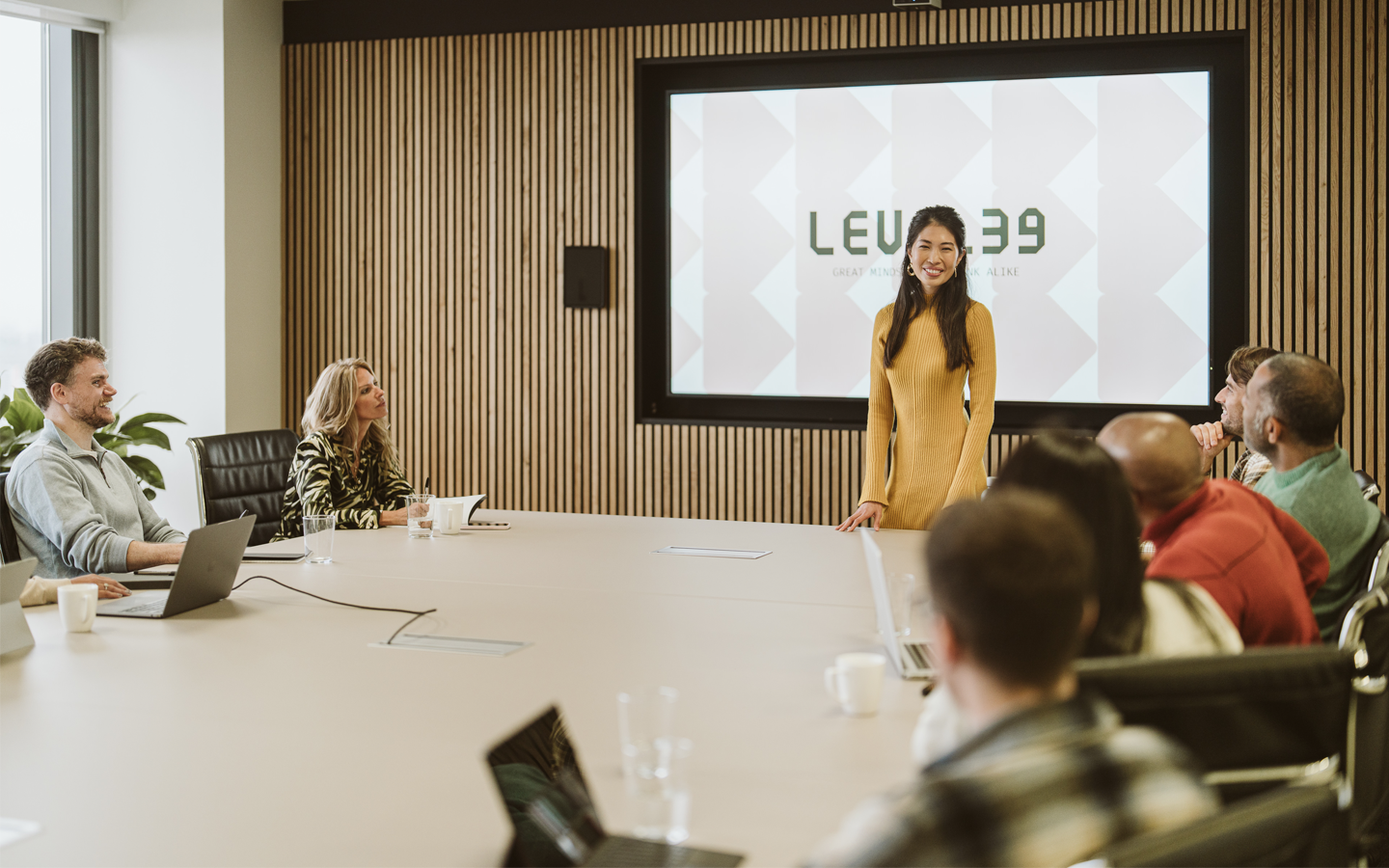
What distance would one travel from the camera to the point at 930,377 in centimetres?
430

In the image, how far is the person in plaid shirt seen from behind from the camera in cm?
106

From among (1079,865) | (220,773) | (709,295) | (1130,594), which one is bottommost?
(220,773)

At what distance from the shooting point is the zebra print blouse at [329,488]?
171 inches

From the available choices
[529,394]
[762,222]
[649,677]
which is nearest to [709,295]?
[762,222]

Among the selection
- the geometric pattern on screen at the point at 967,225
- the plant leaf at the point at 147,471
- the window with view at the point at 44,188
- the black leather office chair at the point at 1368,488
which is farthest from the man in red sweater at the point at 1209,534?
the window with view at the point at 44,188

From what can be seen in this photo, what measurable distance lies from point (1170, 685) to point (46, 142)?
728cm

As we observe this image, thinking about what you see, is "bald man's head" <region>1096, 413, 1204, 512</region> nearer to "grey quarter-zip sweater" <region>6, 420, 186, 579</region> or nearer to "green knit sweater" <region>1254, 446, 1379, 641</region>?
"green knit sweater" <region>1254, 446, 1379, 641</region>

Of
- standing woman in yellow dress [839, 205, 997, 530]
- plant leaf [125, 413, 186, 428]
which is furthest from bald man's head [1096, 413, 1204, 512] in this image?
plant leaf [125, 413, 186, 428]

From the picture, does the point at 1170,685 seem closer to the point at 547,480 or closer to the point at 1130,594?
the point at 1130,594

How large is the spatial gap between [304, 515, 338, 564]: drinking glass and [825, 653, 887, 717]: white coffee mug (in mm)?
1957

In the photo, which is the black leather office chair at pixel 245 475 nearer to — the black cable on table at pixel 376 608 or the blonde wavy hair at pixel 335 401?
the blonde wavy hair at pixel 335 401

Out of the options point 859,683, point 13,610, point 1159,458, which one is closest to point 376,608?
point 13,610

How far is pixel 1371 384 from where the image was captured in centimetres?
593

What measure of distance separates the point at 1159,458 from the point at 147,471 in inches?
226
